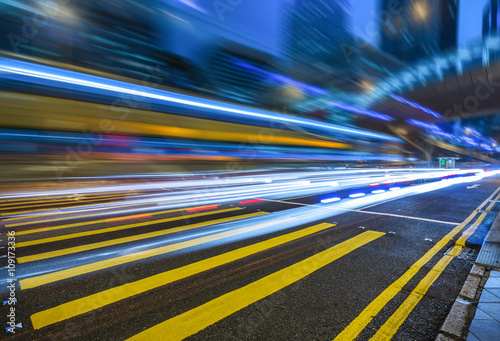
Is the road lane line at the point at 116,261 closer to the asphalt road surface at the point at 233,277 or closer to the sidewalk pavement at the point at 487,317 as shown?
the asphalt road surface at the point at 233,277

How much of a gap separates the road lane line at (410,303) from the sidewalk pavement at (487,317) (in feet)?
1.52

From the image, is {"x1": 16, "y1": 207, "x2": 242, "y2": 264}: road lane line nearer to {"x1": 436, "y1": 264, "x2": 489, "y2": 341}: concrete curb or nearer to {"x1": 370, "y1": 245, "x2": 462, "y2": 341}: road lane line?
{"x1": 370, "y1": 245, "x2": 462, "y2": 341}: road lane line

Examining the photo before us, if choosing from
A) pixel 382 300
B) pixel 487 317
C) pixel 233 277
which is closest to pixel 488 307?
pixel 487 317

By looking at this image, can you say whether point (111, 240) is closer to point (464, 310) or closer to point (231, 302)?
point (231, 302)

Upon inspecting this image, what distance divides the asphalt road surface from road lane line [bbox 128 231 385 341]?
0.01 m

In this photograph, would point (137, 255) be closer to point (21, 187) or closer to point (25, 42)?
point (25, 42)

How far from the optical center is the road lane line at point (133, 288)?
2381mm

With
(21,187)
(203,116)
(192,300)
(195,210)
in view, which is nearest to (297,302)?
(192,300)

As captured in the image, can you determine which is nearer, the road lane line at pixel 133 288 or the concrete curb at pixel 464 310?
the concrete curb at pixel 464 310

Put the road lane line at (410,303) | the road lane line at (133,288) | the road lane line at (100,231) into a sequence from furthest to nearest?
the road lane line at (100,231)
the road lane line at (133,288)
the road lane line at (410,303)

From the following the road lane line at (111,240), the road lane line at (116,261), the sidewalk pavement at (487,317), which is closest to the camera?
the sidewalk pavement at (487,317)

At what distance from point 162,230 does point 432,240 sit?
509cm

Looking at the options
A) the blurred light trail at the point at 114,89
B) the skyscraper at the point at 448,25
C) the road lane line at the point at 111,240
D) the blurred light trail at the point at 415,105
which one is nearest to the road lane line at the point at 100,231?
the road lane line at the point at 111,240

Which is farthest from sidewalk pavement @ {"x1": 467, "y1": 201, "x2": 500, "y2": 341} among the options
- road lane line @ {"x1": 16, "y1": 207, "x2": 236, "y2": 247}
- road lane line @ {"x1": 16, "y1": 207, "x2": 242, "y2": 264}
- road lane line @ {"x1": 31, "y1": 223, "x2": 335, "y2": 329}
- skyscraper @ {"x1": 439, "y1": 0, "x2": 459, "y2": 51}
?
skyscraper @ {"x1": 439, "y1": 0, "x2": 459, "y2": 51}
